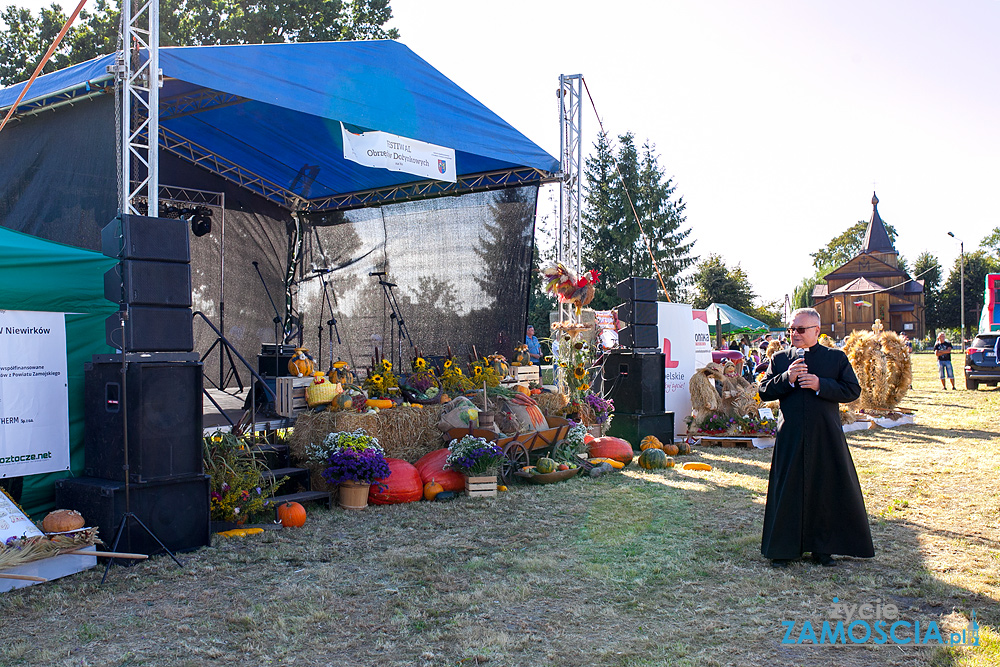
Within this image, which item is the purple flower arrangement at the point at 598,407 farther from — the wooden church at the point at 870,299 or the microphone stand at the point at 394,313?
the wooden church at the point at 870,299

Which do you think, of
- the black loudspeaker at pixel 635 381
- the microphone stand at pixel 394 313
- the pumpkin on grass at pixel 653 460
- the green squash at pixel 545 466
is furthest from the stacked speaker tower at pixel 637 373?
the microphone stand at pixel 394 313

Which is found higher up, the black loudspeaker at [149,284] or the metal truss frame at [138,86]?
the metal truss frame at [138,86]

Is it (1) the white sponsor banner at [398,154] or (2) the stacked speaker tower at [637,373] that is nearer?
(1) the white sponsor banner at [398,154]

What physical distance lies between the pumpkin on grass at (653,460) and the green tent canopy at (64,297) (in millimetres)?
5858

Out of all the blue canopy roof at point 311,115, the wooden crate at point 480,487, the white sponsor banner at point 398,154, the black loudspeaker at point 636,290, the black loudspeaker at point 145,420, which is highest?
the blue canopy roof at point 311,115

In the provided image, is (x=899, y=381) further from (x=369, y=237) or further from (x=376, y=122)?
(x=376, y=122)

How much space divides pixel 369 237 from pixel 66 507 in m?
7.56

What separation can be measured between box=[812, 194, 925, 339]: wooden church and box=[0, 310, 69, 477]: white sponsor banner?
64.1m

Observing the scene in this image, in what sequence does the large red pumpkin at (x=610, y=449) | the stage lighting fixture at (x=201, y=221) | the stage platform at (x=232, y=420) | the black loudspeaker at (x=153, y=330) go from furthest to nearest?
1. the stage lighting fixture at (x=201, y=221)
2. the large red pumpkin at (x=610, y=449)
3. the stage platform at (x=232, y=420)
4. the black loudspeaker at (x=153, y=330)

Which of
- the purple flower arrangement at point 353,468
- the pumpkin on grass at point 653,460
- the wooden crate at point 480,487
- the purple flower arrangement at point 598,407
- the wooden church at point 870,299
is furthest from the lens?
the wooden church at point 870,299

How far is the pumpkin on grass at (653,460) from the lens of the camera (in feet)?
29.4

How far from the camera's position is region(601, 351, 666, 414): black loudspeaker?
10227 mm

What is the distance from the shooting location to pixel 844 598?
4273 mm

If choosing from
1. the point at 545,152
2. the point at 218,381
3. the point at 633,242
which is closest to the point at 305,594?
the point at 545,152
